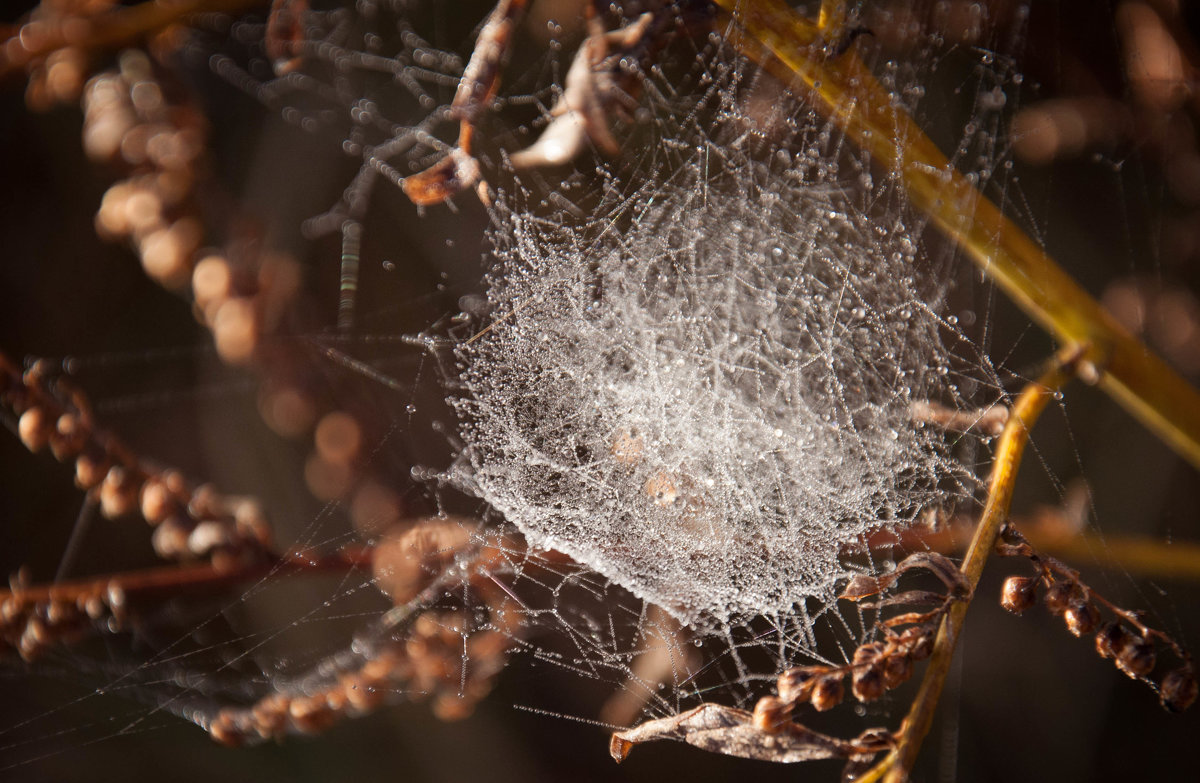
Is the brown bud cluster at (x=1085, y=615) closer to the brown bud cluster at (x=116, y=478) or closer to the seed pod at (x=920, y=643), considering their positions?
the seed pod at (x=920, y=643)

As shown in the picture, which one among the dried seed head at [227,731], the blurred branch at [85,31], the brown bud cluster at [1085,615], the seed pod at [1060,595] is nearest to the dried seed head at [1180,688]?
the brown bud cluster at [1085,615]

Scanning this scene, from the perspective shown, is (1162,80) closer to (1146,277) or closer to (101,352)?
(1146,277)

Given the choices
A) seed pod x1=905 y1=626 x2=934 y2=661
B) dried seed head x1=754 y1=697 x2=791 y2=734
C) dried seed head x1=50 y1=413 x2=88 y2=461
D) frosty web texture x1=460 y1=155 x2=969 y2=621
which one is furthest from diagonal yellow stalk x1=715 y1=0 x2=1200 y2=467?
dried seed head x1=50 y1=413 x2=88 y2=461

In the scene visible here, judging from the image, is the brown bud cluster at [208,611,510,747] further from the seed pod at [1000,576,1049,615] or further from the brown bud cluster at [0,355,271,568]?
the seed pod at [1000,576,1049,615]

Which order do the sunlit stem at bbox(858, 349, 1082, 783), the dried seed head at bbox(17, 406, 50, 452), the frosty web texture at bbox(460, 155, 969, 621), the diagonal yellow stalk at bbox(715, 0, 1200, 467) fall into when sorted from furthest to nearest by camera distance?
the frosty web texture at bbox(460, 155, 969, 621) → the dried seed head at bbox(17, 406, 50, 452) → the diagonal yellow stalk at bbox(715, 0, 1200, 467) → the sunlit stem at bbox(858, 349, 1082, 783)

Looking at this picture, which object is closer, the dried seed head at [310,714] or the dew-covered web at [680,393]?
the dried seed head at [310,714]

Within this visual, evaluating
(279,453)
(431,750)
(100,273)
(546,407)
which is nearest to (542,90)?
(546,407)

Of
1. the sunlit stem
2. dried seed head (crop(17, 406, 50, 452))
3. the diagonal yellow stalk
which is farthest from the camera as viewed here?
dried seed head (crop(17, 406, 50, 452))
